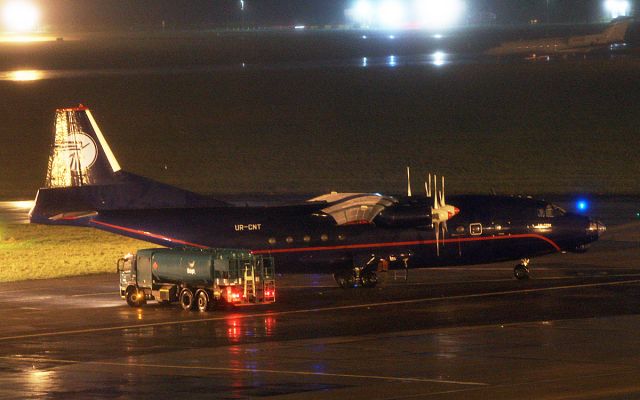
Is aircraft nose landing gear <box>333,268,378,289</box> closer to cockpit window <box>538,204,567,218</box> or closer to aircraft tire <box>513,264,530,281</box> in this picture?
aircraft tire <box>513,264,530,281</box>

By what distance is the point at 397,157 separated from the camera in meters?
81.0

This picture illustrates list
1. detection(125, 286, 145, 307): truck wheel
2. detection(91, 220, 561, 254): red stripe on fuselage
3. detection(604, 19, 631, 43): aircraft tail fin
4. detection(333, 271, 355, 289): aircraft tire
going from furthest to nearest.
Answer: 1. detection(604, 19, 631, 43): aircraft tail fin
2. detection(333, 271, 355, 289): aircraft tire
3. detection(91, 220, 561, 254): red stripe on fuselage
4. detection(125, 286, 145, 307): truck wheel

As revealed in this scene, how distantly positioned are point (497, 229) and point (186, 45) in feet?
498

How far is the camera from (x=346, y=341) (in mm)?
28438

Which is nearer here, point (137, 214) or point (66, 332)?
point (66, 332)

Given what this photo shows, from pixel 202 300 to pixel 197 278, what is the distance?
679 mm

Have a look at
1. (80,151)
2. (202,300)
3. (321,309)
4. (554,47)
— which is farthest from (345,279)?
(554,47)

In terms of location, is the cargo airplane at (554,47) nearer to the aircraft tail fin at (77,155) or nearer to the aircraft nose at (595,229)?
the aircraft nose at (595,229)

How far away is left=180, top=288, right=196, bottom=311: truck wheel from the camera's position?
3469cm

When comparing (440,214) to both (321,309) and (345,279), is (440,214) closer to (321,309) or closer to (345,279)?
(345,279)

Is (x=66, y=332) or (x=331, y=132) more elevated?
(x=331, y=132)

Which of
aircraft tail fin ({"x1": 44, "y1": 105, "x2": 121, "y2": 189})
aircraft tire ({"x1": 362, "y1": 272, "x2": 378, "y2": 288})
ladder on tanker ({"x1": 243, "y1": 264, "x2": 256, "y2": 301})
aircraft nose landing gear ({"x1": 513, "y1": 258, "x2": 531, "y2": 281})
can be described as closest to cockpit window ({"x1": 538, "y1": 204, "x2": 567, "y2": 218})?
aircraft nose landing gear ({"x1": 513, "y1": 258, "x2": 531, "y2": 281})

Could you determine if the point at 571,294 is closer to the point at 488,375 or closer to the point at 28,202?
the point at 488,375

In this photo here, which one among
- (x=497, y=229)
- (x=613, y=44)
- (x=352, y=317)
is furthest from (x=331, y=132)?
(x=613, y=44)
